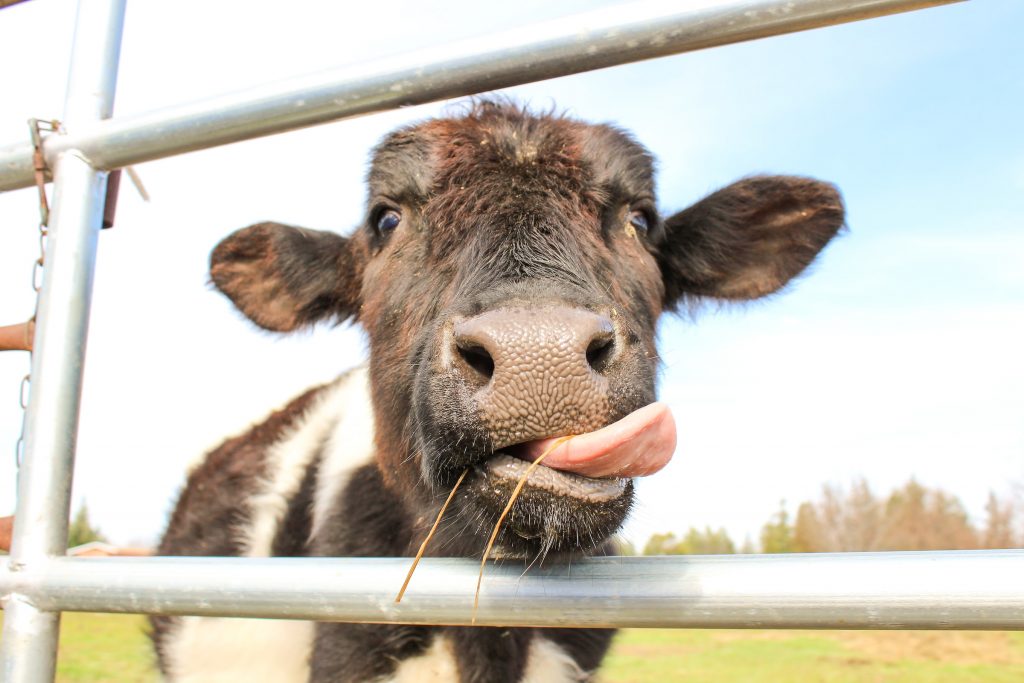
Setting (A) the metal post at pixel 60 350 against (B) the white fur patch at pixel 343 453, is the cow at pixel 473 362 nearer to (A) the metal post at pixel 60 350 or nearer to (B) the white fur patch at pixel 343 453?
(B) the white fur patch at pixel 343 453

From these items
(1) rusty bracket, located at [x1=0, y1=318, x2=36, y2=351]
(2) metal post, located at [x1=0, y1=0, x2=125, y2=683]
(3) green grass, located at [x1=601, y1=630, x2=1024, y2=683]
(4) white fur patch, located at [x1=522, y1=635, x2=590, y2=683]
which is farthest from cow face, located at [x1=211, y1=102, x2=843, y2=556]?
(3) green grass, located at [x1=601, y1=630, x2=1024, y2=683]

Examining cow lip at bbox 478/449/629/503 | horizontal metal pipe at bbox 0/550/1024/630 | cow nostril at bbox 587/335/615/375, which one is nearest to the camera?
horizontal metal pipe at bbox 0/550/1024/630

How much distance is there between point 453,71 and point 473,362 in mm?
626

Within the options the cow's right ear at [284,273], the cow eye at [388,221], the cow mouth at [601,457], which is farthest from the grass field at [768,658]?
the cow mouth at [601,457]

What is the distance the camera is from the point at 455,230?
2.37 meters

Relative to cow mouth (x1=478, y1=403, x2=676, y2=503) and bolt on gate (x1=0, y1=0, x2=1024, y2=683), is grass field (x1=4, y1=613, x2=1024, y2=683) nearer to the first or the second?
cow mouth (x1=478, y1=403, x2=676, y2=503)

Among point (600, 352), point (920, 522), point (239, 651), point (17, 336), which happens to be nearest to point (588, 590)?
point (600, 352)

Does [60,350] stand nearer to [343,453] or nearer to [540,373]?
[540,373]

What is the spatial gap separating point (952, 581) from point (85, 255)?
5.89ft

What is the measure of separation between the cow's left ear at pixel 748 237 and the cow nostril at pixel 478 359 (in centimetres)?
181

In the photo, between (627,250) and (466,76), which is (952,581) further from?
(627,250)

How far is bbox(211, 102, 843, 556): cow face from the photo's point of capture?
1.51 metres

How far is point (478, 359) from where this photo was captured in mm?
1682

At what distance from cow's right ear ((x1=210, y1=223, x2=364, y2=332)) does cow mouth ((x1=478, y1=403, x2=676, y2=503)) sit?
2204 mm
